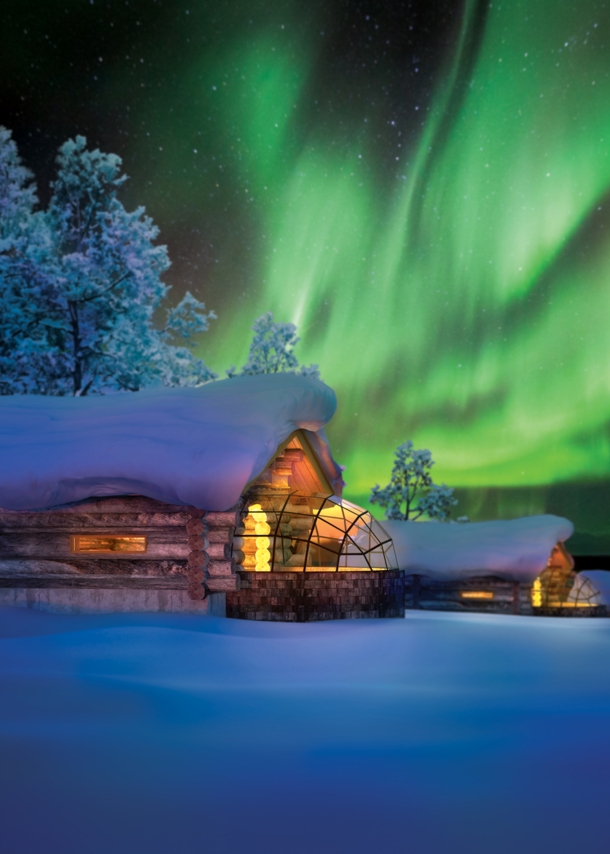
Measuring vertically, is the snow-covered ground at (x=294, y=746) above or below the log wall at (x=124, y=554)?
below

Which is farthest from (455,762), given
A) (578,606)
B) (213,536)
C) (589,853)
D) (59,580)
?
(578,606)

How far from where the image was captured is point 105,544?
14.3 m

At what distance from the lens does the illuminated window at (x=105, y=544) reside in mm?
14023

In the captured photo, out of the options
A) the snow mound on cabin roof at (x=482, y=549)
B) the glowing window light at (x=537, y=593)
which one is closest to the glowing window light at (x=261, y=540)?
the snow mound on cabin roof at (x=482, y=549)

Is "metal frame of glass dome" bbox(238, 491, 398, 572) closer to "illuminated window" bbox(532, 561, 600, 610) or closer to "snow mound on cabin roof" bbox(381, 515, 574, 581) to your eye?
"snow mound on cabin roof" bbox(381, 515, 574, 581)

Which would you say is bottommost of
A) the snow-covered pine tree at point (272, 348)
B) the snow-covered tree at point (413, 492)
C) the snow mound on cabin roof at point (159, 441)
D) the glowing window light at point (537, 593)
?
the glowing window light at point (537, 593)

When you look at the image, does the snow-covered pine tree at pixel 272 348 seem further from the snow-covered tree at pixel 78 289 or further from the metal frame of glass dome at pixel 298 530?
the metal frame of glass dome at pixel 298 530

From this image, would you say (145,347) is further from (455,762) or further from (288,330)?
(455,762)

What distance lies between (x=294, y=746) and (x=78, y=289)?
22.1 metres

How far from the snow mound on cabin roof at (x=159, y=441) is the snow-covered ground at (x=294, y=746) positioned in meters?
2.40

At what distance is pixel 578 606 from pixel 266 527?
1641cm

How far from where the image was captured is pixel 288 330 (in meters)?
32.3

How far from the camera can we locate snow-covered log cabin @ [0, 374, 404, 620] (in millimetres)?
13234

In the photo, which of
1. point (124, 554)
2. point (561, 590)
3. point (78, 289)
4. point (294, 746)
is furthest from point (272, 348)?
point (294, 746)
